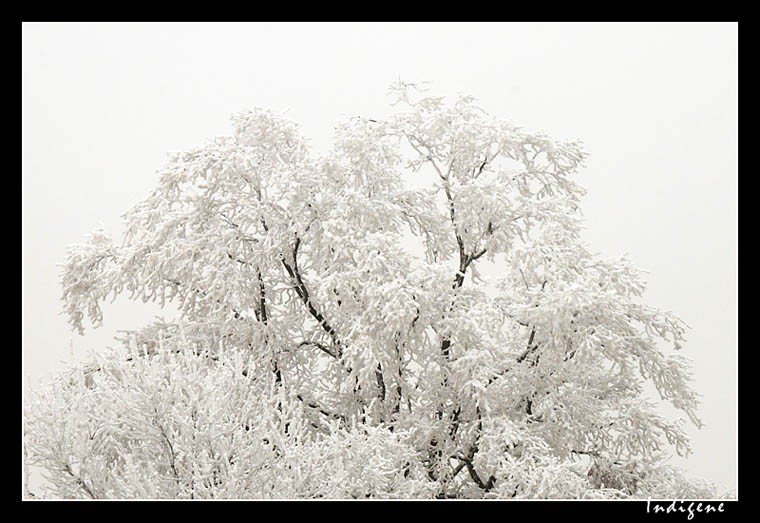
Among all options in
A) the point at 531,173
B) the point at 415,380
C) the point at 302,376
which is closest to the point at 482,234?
the point at 531,173

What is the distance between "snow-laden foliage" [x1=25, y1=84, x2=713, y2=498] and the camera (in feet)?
23.0

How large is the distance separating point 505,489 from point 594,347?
1154 mm

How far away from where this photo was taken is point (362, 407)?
7867mm

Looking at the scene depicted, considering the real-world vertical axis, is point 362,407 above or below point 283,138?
below

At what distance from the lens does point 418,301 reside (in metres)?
6.92

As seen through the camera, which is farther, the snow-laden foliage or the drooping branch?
the drooping branch

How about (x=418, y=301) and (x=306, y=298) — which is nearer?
(x=418, y=301)

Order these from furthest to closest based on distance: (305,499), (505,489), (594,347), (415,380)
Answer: (415,380) < (594,347) < (505,489) < (305,499)

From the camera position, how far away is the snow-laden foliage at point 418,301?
7023 mm

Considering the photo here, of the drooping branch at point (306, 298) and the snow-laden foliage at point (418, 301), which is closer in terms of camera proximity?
the snow-laden foliage at point (418, 301)

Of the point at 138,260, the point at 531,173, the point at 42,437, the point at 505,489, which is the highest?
the point at 531,173
